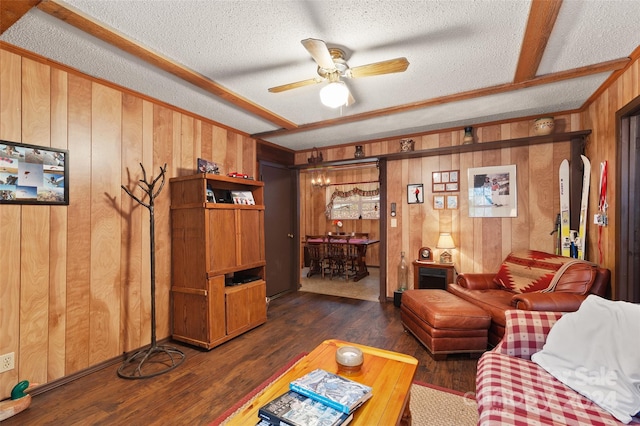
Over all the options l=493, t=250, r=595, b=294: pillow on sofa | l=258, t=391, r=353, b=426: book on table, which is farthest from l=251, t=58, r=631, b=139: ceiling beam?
l=258, t=391, r=353, b=426: book on table

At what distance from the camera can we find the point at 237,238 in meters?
3.18

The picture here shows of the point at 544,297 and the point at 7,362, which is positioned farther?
the point at 544,297

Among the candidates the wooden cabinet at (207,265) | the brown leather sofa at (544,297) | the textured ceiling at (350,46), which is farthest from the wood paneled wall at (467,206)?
the wooden cabinet at (207,265)

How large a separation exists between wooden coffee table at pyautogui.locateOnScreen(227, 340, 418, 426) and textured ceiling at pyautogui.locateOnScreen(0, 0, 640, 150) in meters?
2.03

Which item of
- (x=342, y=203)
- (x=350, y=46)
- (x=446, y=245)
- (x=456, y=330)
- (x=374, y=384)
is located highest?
(x=350, y=46)

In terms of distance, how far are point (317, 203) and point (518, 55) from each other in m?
6.24

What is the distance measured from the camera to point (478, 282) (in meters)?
3.23

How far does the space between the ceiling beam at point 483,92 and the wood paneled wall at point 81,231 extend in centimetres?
173

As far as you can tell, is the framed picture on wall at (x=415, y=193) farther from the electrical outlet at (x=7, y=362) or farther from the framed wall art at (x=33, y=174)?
the electrical outlet at (x=7, y=362)

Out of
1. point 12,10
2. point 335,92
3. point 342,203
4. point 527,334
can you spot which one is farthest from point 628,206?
point 342,203

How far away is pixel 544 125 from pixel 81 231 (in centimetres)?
473

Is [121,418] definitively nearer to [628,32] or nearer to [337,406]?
[337,406]

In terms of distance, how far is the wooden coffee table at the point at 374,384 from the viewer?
1.19 m

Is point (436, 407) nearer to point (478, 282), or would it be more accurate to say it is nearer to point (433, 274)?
point (478, 282)
